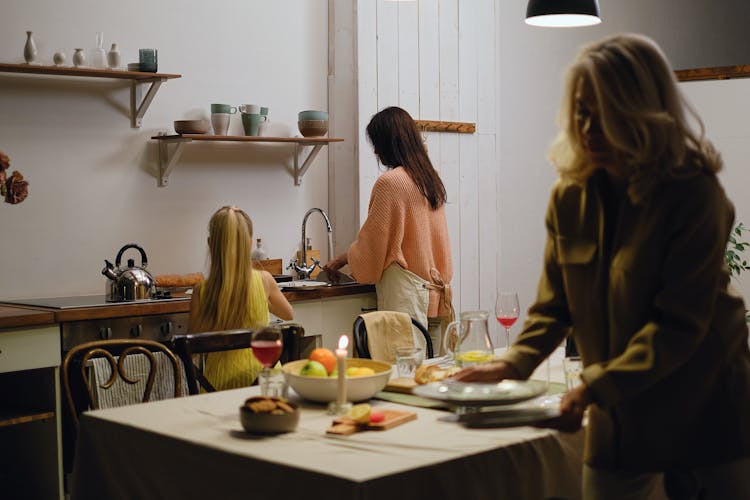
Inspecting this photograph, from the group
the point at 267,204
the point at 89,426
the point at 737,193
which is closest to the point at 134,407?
the point at 89,426

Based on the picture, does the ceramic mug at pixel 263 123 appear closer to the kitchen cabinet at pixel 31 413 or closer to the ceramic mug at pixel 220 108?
the ceramic mug at pixel 220 108

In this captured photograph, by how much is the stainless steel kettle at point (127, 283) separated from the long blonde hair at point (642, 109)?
2525 mm

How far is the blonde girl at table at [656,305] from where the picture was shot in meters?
1.76

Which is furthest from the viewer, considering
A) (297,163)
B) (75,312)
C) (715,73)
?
(715,73)

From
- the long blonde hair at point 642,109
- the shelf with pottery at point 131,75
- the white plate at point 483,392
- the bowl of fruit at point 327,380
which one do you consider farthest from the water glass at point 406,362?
the shelf with pottery at point 131,75

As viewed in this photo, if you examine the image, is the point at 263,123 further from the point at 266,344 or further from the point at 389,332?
the point at 266,344

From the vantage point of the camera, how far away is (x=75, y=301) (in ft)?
12.9

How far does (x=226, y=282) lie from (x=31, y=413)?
0.92 m

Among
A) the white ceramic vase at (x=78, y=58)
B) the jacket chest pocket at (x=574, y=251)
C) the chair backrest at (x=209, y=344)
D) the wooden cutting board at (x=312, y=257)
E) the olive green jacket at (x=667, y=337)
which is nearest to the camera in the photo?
the olive green jacket at (x=667, y=337)

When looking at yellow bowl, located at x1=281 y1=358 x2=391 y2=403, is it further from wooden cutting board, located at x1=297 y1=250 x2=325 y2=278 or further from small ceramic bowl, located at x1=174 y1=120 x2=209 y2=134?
wooden cutting board, located at x1=297 y1=250 x2=325 y2=278

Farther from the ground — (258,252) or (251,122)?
(251,122)

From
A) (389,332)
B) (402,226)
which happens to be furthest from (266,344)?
(402,226)

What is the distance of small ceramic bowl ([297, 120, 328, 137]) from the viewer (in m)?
4.78

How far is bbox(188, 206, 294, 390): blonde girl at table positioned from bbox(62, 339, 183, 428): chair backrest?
0.15 metres
